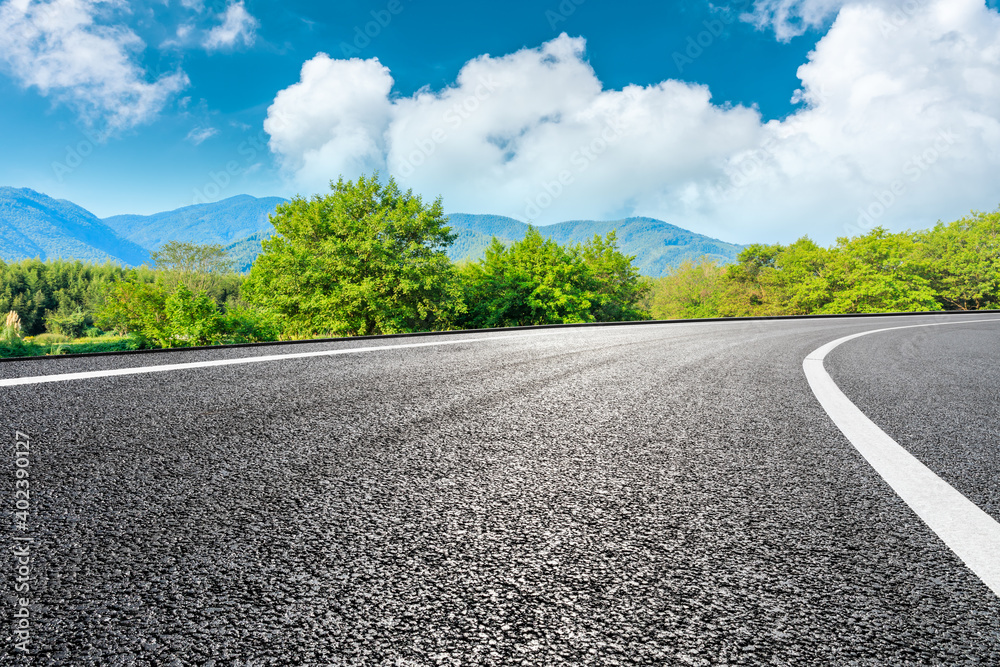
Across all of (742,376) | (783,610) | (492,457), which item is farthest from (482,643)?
(742,376)

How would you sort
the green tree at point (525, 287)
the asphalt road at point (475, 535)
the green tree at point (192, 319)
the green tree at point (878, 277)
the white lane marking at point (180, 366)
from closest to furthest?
the asphalt road at point (475, 535) < the white lane marking at point (180, 366) < the green tree at point (192, 319) < the green tree at point (525, 287) < the green tree at point (878, 277)

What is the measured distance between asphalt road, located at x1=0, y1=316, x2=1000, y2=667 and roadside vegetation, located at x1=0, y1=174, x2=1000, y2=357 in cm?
589

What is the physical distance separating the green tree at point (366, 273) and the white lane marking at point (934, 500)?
2096 centimetres

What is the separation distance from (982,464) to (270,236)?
31.9 m

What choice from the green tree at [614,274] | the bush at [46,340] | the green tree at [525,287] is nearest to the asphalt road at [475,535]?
the bush at [46,340]

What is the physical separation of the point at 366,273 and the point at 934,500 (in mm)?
23395

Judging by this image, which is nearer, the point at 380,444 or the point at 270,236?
the point at 380,444

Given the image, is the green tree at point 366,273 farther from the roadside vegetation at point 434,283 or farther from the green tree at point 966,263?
the green tree at point 966,263

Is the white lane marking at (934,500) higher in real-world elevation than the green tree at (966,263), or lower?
lower

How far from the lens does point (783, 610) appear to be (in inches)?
38.7

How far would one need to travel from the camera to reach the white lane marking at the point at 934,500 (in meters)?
1.22

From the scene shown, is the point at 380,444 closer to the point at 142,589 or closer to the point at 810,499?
the point at 142,589

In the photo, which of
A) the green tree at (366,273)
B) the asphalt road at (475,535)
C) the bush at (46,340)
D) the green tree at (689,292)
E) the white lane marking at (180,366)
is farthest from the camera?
the green tree at (689,292)

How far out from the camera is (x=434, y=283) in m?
23.2
